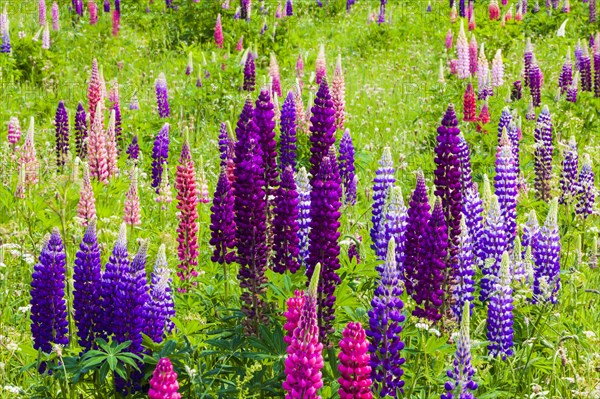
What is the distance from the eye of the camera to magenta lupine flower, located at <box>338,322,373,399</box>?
2736 millimetres

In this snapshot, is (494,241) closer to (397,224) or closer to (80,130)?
(397,224)

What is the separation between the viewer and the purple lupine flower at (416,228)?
3674 mm

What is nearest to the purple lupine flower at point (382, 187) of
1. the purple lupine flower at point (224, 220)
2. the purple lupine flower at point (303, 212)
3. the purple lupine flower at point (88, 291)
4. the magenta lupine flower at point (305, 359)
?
the purple lupine flower at point (303, 212)

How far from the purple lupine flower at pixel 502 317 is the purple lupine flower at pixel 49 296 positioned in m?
1.96

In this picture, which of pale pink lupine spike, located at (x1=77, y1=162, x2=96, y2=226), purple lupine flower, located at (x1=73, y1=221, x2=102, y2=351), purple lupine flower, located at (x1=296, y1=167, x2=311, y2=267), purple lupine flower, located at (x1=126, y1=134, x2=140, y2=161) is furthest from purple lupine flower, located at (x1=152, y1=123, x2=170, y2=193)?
purple lupine flower, located at (x1=73, y1=221, x2=102, y2=351)

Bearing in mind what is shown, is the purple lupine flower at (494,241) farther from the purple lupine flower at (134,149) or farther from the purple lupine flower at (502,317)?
the purple lupine flower at (134,149)

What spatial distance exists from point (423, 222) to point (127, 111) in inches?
239

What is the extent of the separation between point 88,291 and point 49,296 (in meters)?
0.17

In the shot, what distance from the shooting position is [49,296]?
3480 mm

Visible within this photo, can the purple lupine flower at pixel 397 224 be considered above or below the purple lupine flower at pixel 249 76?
below

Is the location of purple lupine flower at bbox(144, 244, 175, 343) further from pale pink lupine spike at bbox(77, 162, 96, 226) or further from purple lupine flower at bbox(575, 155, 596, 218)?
purple lupine flower at bbox(575, 155, 596, 218)

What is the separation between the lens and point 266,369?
345 cm

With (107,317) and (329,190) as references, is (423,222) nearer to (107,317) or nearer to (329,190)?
(329,190)

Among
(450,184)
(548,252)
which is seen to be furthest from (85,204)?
(548,252)
